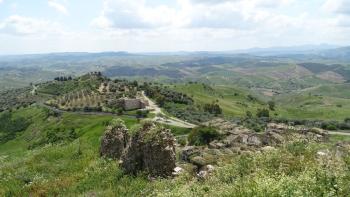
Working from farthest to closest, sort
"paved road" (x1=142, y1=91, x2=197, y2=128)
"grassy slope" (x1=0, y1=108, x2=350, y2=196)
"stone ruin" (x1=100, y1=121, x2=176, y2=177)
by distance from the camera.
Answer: "paved road" (x1=142, y1=91, x2=197, y2=128), "stone ruin" (x1=100, y1=121, x2=176, y2=177), "grassy slope" (x1=0, y1=108, x2=350, y2=196)

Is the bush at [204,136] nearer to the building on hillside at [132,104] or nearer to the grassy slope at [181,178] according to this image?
the grassy slope at [181,178]

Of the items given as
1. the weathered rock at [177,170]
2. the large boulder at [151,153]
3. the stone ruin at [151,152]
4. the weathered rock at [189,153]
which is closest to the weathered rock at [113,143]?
the stone ruin at [151,152]

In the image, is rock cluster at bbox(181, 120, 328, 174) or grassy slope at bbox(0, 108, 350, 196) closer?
grassy slope at bbox(0, 108, 350, 196)

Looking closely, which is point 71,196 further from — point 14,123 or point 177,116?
point 14,123

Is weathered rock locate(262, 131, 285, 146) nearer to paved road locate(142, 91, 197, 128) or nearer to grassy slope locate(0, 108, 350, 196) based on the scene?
grassy slope locate(0, 108, 350, 196)

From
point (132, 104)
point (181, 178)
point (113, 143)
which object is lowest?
point (132, 104)

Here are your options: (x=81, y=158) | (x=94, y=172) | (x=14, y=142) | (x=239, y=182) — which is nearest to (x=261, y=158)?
(x=239, y=182)

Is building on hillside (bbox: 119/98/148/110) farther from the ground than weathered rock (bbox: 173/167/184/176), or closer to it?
closer to it

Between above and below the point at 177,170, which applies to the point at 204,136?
below

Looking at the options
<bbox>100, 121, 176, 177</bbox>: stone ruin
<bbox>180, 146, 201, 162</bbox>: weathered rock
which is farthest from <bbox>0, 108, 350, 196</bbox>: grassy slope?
<bbox>180, 146, 201, 162</bbox>: weathered rock

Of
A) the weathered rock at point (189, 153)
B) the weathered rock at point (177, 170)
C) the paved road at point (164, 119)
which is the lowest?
the paved road at point (164, 119)

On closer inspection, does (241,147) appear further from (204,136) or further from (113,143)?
(204,136)

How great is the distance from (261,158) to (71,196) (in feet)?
64.3

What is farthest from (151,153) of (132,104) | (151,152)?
(132,104)
